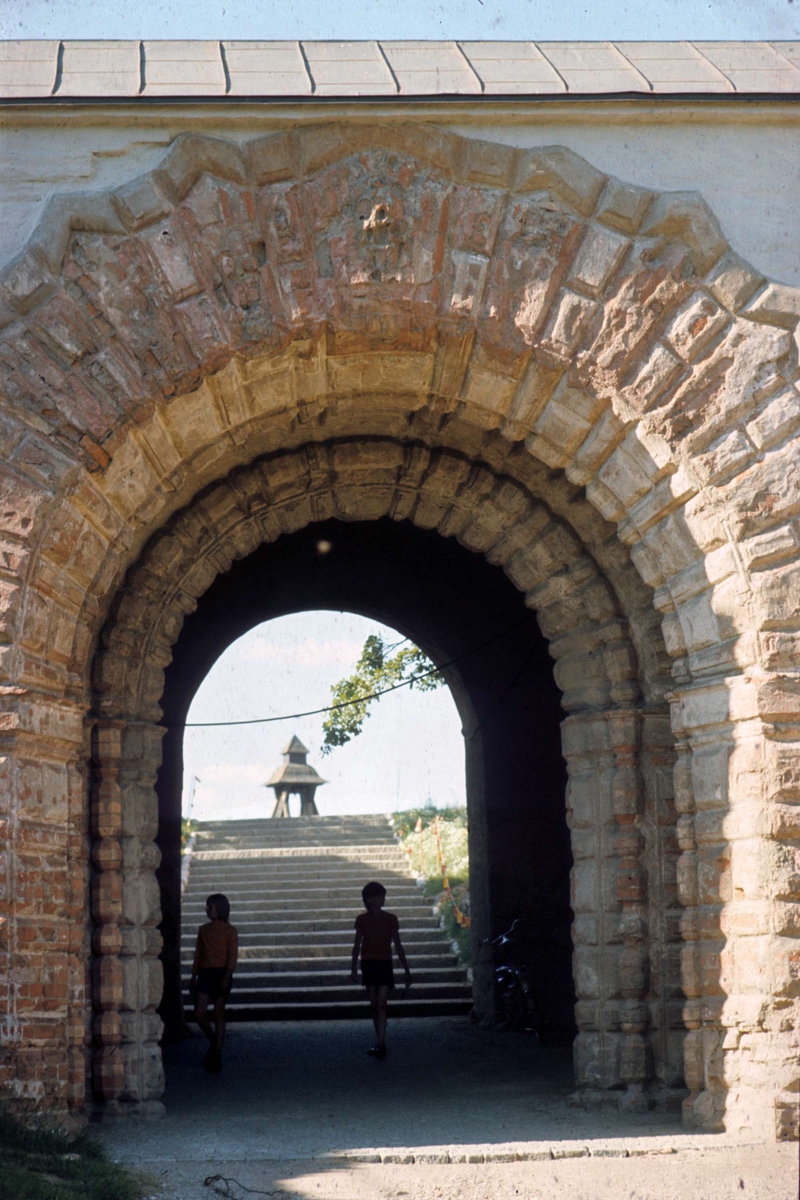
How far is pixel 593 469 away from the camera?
232 inches

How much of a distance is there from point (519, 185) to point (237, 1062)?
19.1ft

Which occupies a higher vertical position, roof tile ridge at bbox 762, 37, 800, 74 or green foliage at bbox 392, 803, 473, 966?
roof tile ridge at bbox 762, 37, 800, 74

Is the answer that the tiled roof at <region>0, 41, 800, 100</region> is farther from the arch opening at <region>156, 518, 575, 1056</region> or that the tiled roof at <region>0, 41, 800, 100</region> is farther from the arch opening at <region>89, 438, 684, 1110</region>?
the arch opening at <region>156, 518, 575, 1056</region>

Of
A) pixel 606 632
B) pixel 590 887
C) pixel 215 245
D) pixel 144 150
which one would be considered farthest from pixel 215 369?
pixel 590 887

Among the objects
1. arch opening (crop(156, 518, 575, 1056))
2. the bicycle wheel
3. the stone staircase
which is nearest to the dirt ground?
the bicycle wheel

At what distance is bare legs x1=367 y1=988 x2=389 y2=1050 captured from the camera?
27.7 ft

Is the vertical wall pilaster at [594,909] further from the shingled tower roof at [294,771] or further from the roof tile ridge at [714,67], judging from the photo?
the shingled tower roof at [294,771]

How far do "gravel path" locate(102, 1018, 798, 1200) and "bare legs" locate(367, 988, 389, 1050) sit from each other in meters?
0.18

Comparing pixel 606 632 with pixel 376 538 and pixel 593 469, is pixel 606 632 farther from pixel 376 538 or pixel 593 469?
pixel 376 538

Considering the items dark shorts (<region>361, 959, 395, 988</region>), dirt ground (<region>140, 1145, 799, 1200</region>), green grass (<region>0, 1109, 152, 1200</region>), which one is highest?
dark shorts (<region>361, 959, 395, 988</region>)

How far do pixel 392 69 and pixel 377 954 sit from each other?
5.58m

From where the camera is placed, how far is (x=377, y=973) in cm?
861

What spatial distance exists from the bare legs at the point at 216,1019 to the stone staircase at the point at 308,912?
324 centimetres

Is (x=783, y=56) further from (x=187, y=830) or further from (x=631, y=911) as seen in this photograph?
(x=187, y=830)
